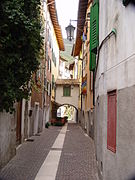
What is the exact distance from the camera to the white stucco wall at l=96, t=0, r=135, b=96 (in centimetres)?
409

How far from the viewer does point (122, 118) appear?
4.47m

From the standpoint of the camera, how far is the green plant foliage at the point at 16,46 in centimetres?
659

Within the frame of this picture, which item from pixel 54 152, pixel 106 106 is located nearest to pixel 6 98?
pixel 106 106

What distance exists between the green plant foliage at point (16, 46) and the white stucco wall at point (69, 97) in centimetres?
2629

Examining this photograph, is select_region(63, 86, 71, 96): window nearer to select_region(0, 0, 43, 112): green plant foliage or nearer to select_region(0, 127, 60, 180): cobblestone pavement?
select_region(0, 127, 60, 180): cobblestone pavement

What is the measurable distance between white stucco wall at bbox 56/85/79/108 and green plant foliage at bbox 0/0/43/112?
26.3m

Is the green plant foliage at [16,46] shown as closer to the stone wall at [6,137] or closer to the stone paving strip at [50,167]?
the stone wall at [6,137]

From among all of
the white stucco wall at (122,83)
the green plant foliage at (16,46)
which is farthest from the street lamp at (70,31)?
the white stucco wall at (122,83)

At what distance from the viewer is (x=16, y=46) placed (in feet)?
23.5

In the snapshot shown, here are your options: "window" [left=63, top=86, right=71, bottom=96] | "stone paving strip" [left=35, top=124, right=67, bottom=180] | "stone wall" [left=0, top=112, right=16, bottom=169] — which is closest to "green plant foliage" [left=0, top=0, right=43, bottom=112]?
"stone wall" [left=0, top=112, right=16, bottom=169]

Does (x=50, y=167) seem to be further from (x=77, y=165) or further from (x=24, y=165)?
(x=77, y=165)

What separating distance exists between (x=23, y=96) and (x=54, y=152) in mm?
4308

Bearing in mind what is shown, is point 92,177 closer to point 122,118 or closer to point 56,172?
point 56,172

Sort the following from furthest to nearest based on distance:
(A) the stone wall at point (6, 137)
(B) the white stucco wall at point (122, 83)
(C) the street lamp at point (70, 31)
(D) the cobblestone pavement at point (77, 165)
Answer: (C) the street lamp at point (70, 31) < (A) the stone wall at point (6, 137) < (D) the cobblestone pavement at point (77, 165) < (B) the white stucco wall at point (122, 83)
